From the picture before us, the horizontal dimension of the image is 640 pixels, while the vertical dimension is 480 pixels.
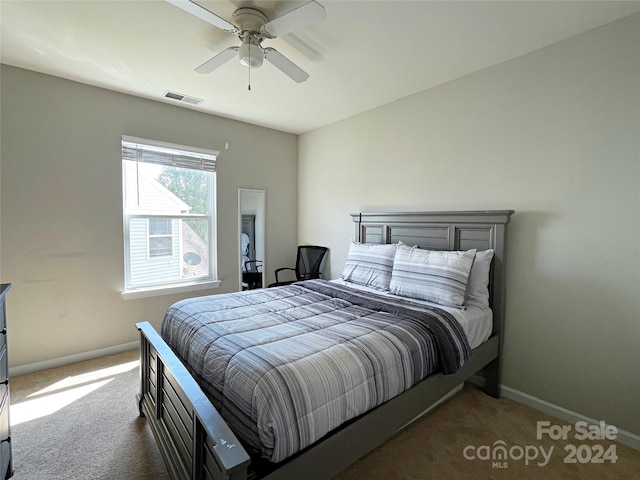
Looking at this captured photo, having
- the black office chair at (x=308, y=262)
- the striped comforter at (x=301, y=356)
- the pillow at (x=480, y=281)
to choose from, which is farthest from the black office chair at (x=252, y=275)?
the pillow at (x=480, y=281)

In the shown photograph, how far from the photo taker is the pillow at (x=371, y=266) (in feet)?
9.18

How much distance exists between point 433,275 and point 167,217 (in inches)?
114

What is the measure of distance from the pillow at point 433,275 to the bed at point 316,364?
0.01 metres

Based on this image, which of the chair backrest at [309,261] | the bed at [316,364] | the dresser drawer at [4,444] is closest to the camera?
the bed at [316,364]

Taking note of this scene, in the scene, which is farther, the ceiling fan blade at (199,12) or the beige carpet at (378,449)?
the beige carpet at (378,449)

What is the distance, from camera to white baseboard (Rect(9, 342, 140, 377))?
2676mm

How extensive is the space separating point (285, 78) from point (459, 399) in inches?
121

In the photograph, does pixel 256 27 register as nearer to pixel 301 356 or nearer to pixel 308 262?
pixel 301 356

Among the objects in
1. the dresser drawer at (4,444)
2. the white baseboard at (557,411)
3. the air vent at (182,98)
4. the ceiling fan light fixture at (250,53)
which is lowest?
the white baseboard at (557,411)

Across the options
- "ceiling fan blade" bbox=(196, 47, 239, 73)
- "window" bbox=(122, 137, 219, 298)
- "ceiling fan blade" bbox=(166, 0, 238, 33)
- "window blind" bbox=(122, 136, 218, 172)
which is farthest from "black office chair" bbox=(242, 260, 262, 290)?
"ceiling fan blade" bbox=(166, 0, 238, 33)

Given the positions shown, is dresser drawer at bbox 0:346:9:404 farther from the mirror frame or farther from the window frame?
the mirror frame

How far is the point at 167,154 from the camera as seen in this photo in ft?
11.1

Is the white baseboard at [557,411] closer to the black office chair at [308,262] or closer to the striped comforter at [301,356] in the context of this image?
the striped comforter at [301,356]

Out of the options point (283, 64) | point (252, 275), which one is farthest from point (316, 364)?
point (252, 275)
